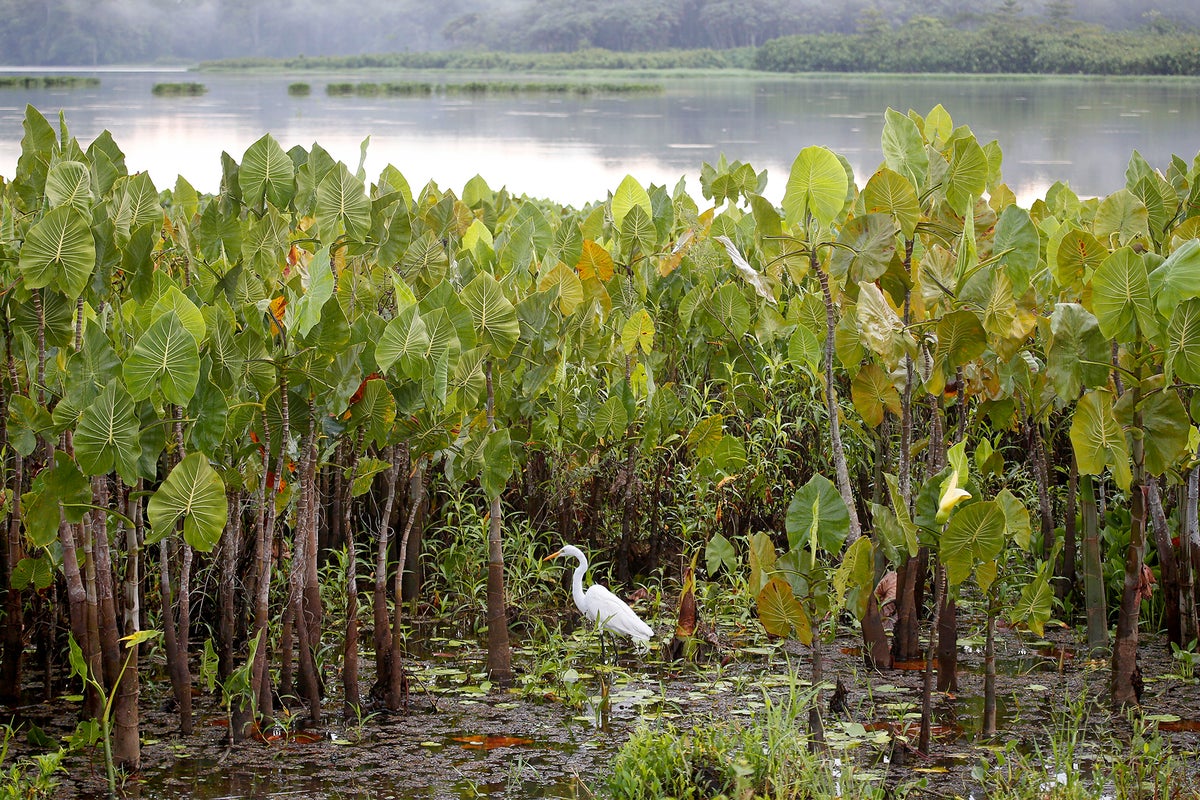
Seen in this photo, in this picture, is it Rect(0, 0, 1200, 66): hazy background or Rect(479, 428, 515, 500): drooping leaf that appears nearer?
Rect(479, 428, 515, 500): drooping leaf

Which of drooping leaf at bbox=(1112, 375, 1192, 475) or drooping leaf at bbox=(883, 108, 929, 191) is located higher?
drooping leaf at bbox=(883, 108, 929, 191)

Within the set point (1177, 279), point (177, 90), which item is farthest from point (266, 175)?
point (177, 90)

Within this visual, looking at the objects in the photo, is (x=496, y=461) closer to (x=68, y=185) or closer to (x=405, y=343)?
(x=405, y=343)

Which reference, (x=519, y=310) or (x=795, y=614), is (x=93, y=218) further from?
(x=795, y=614)

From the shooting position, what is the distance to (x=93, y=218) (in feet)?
9.23

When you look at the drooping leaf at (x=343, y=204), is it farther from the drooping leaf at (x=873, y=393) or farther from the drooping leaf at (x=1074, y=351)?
the drooping leaf at (x=1074, y=351)

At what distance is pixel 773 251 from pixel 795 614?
3.66 feet

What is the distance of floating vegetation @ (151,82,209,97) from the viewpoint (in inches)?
1555

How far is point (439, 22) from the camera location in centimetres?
7762

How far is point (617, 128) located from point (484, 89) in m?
19.3

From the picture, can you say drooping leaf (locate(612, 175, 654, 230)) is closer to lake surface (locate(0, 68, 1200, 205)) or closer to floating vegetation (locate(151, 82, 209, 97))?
lake surface (locate(0, 68, 1200, 205))

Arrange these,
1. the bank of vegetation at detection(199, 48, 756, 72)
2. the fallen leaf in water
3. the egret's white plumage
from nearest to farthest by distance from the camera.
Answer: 1. the fallen leaf in water
2. the egret's white plumage
3. the bank of vegetation at detection(199, 48, 756, 72)

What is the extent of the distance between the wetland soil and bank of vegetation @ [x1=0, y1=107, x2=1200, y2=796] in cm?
7

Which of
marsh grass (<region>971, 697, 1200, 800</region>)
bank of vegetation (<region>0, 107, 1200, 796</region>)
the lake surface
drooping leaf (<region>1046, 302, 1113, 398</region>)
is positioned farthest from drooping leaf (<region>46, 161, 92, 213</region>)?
the lake surface
